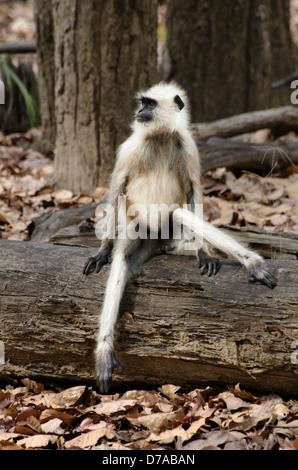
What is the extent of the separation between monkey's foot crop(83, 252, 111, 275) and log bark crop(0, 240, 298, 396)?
6cm

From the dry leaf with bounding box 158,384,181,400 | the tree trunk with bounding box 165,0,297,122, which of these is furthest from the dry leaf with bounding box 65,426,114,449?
the tree trunk with bounding box 165,0,297,122

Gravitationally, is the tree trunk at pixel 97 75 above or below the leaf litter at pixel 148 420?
above

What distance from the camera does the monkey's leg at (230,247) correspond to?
3596 mm

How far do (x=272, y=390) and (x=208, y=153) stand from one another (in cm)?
361

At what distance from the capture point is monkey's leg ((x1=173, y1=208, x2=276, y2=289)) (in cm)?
360

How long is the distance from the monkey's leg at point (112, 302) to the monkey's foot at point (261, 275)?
0.82 metres

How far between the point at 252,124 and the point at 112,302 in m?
4.37

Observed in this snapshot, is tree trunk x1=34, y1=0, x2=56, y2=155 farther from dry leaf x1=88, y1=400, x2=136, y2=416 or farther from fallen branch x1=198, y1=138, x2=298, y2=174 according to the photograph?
dry leaf x1=88, y1=400, x2=136, y2=416

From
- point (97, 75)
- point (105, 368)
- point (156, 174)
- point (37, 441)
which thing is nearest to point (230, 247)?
point (156, 174)

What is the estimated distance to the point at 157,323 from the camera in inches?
144

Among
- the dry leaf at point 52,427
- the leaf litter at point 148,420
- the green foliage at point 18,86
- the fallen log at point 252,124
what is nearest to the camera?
the leaf litter at point 148,420

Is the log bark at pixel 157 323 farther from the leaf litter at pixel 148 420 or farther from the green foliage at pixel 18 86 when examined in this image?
the green foliage at pixel 18 86

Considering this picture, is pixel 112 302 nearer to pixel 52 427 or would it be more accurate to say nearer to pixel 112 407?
pixel 112 407

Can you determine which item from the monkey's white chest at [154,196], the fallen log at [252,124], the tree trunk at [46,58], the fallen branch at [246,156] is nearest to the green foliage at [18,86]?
the tree trunk at [46,58]
